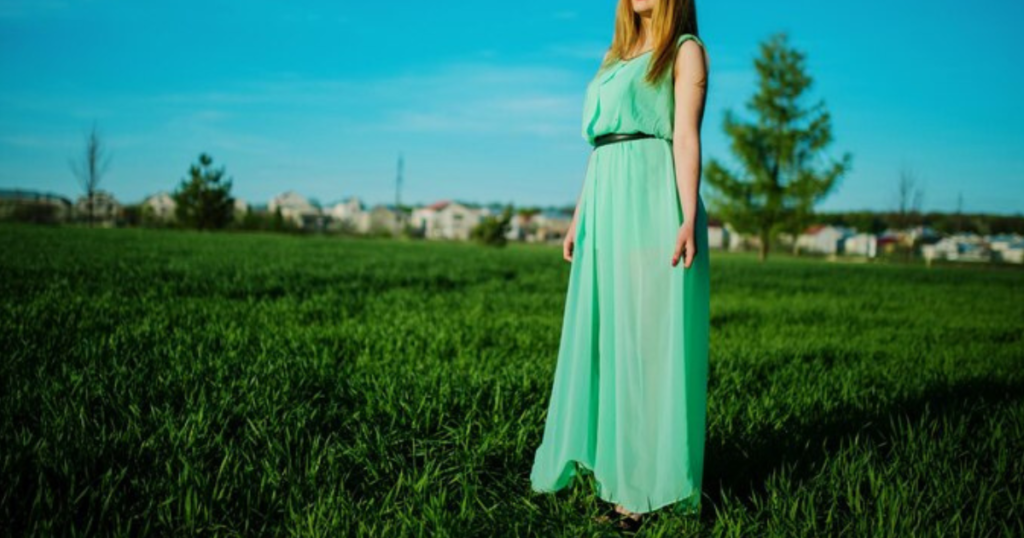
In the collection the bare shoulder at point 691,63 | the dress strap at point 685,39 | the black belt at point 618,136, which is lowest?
the black belt at point 618,136

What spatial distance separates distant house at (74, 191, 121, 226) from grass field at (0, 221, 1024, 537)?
7306cm

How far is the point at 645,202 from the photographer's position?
230 cm

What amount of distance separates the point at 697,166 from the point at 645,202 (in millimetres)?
233

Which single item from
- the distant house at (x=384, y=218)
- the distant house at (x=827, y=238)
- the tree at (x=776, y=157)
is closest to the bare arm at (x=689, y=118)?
the tree at (x=776, y=157)

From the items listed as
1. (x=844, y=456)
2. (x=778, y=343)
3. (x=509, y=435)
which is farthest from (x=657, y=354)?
(x=778, y=343)

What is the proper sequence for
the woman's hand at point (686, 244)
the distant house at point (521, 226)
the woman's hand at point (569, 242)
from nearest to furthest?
the woman's hand at point (686, 244)
the woman's hand at point (569, 242)
the distant house at point (521, 226)

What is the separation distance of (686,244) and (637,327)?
0.37m

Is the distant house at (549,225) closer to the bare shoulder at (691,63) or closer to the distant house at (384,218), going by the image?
the distant house at (384,218)

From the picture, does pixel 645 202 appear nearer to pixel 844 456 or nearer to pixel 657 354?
pixel 657 354

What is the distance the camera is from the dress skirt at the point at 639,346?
2.22 metres

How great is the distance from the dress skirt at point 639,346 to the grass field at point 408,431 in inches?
7.8

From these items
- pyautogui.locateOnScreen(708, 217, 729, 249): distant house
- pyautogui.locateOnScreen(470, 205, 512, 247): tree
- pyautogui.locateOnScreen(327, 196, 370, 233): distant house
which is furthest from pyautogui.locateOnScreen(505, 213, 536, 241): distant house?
pyautogui.locateOnScreen(470, 205, 512, 247): tree

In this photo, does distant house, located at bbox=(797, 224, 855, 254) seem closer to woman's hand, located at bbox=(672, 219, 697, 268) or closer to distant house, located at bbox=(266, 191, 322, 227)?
distant house, located at bbox=(266, 191, 322, 227)

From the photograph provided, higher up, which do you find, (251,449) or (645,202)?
(645,202)
